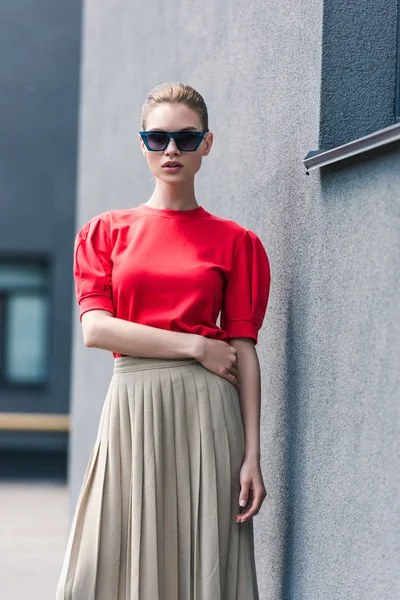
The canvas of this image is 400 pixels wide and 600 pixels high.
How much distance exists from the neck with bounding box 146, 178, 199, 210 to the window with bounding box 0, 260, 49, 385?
10138mm

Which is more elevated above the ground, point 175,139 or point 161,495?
point 175,139

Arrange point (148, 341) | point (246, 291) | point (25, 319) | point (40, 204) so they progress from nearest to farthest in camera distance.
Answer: point (148, 341) → point (246, 291) → point (40, 204) → point (25, 319)

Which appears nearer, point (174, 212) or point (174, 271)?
point (174, 271)

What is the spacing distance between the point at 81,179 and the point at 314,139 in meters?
6.18

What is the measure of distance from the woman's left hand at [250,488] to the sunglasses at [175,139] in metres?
0.84

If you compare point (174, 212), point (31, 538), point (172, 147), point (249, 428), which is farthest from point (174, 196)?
point (31, 538)

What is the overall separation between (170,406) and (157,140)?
69 centimetres

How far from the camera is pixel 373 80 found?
2.91m

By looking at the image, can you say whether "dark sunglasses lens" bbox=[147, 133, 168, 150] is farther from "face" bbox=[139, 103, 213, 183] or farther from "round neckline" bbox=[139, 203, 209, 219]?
"round neckline" bbox=[139, 203, 209, 219]

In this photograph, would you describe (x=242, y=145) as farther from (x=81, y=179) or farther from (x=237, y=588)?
(x=81, y=179)

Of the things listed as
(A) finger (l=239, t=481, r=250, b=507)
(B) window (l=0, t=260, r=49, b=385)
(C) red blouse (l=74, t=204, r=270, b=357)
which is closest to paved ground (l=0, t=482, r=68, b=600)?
(B) window (l=0, t=260, r=49, b=385)

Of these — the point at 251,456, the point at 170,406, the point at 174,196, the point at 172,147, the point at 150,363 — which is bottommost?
the point at 251,456

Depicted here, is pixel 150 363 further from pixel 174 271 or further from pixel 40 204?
pixel 40 204

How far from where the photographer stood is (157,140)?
2801 millimetres
